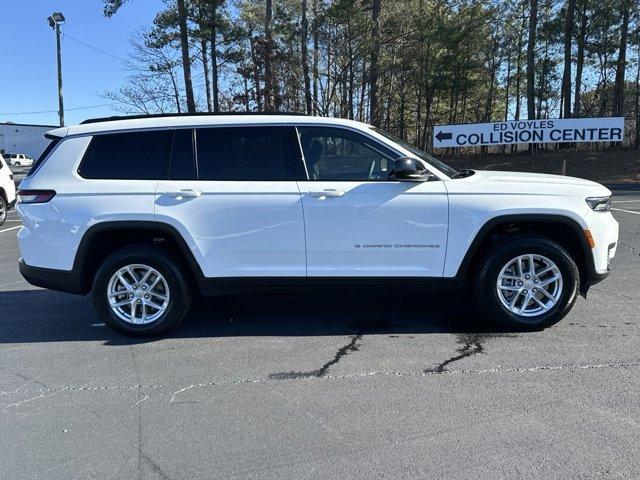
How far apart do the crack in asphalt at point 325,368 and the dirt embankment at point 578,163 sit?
21827mm

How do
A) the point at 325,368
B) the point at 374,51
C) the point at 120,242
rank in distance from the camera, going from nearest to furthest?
the point at 325,368, the point at 120,242, the point at 374,51

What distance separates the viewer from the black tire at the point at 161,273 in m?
4.80

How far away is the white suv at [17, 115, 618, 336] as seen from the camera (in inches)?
183

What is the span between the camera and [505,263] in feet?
15.5

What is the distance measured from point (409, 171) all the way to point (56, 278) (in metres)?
3.27

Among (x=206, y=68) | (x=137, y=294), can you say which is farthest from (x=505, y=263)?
(x=206, y=68)

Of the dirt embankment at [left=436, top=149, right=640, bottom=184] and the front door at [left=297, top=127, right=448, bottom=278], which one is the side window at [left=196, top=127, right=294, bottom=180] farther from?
the dirt embankment at [left=436, top=149, right=640, bottom=184]

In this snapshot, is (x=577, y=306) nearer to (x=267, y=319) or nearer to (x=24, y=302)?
(x=267, y=319)

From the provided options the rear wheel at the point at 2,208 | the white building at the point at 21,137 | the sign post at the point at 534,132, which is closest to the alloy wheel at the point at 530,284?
the rear wheel at the point at 2,208

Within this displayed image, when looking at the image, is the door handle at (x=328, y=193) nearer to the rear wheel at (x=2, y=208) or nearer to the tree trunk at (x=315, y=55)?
the rear wheel at (x=2, y=208)

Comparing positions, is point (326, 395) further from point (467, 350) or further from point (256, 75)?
point (256, 75)

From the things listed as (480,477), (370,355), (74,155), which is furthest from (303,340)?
(74,155)

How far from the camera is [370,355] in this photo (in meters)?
4.39

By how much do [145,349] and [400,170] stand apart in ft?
8.77
